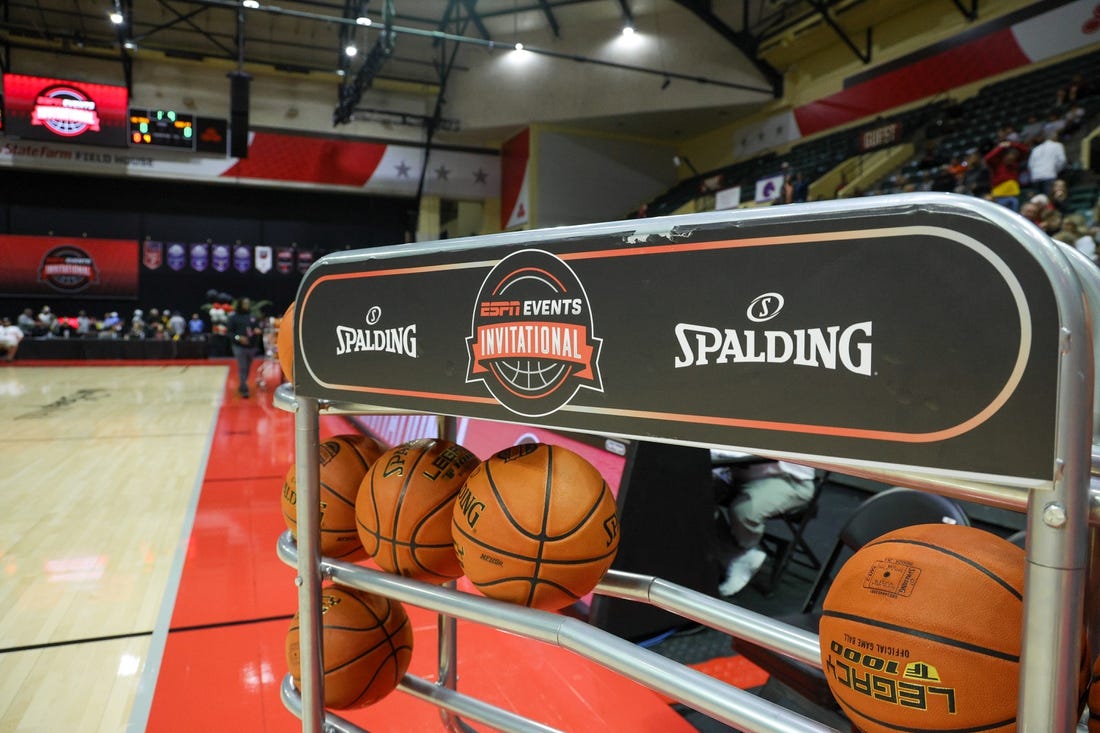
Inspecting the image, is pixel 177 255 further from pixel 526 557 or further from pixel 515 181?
pixel 526 557

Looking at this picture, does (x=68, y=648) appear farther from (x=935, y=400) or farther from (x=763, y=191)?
(x=763, y=191)

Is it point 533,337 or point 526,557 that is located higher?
point 533,337

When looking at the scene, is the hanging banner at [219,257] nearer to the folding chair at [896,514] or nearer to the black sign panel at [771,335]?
the folding chair at [896,514]

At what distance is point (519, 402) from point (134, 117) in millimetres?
16052

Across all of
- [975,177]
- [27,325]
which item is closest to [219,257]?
[27,325]

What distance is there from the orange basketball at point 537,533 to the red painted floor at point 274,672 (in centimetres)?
119

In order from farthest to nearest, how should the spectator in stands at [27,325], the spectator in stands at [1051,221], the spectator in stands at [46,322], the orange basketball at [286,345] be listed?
1. the spectator in stands at [46,322]
2. the spectator in stands at [27,325]
3. the spectator in stands at [1051,221]
4. the orange basketball at [286,345]

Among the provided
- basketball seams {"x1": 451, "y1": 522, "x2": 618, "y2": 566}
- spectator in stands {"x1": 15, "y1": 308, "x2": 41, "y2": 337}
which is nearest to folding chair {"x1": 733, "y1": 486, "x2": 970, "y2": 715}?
basketball seams {"x1": 451, "y1": 522, "x2": 618, "y2": 566}

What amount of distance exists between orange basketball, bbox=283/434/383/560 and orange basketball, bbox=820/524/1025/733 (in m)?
0.92

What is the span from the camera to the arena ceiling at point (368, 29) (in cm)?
1347

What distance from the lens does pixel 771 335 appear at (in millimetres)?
600

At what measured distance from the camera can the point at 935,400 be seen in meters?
0.52

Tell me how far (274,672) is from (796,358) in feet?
7.62

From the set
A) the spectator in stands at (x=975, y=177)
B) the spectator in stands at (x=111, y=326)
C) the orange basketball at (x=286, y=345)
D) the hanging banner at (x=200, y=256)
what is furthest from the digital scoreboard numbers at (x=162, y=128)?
the orange basketball at (x=286, y=345)
